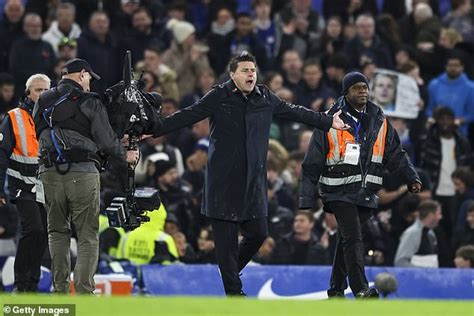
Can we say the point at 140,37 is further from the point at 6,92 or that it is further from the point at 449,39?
the point at 449,39

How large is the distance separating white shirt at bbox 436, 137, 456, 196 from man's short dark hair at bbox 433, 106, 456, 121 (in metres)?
0.32

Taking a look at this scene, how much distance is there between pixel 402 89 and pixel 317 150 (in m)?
7.38

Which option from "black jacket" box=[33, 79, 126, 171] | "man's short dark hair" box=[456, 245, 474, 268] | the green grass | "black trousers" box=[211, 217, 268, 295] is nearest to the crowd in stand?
"man's short dark hair" box=[456, 245, 474, 268]

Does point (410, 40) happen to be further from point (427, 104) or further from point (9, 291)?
point (9, 291)

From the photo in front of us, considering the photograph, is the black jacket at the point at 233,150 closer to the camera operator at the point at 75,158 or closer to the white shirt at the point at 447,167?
the camera operator at the point at 75,158

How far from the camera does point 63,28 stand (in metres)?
24.2

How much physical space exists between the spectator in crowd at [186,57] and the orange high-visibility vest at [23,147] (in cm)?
712

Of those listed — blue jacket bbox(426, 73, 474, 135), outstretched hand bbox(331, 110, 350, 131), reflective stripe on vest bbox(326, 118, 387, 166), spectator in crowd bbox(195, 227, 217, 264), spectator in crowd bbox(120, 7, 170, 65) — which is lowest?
spectator in crowd bbox(195, 227, 217, 264)

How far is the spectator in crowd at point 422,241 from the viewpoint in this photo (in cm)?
2033

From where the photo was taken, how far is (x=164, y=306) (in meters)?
13.7

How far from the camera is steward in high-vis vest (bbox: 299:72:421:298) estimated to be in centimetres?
1633

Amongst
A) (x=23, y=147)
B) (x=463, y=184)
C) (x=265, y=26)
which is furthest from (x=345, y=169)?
(x=265, y=26)

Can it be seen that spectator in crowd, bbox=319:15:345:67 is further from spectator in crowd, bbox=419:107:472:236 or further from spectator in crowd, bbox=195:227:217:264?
spectator in crowd, bbox=195:227:217:264

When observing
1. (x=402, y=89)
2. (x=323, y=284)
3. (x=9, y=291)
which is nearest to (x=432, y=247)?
(x=323, y=284)
